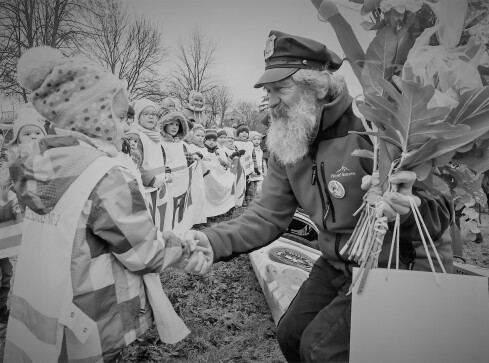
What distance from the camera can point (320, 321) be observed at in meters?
1.90

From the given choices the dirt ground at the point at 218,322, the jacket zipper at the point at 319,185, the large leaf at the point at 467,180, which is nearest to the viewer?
the large leaf at the point at 467,180

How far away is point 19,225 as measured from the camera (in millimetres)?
3422

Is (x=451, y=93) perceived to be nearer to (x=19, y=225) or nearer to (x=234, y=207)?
(x=19, y=225)

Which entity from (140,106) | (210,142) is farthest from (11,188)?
(210,142)

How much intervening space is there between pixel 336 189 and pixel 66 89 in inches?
67.1

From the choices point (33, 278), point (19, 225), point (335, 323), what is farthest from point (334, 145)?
point (19, 225)

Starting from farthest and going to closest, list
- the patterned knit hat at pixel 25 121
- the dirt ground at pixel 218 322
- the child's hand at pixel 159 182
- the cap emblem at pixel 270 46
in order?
Answer: the child's hand at pixel 159 182, the patterned knit hat at pixel 25 121, the dirt ground at pixel 218 322, the cap emblem at pixel 270 46

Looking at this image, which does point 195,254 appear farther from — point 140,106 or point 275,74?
point 140,106

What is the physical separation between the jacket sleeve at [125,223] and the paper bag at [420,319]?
3.85ft

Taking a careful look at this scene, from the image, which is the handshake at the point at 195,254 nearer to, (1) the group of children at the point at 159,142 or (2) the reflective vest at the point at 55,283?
(2) the reflective vest at the point at 55,283

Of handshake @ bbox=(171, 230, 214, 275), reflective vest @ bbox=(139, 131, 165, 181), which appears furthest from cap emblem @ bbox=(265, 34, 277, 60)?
reflective vest @ bbox=(139, 131, 165, 181)

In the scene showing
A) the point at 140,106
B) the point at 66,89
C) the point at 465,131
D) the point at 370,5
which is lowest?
the point at 140,106

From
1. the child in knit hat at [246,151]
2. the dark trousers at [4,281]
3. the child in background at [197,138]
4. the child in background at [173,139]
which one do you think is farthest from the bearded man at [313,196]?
the child in knit hat at [246,151]

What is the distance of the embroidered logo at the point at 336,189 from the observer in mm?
1966
